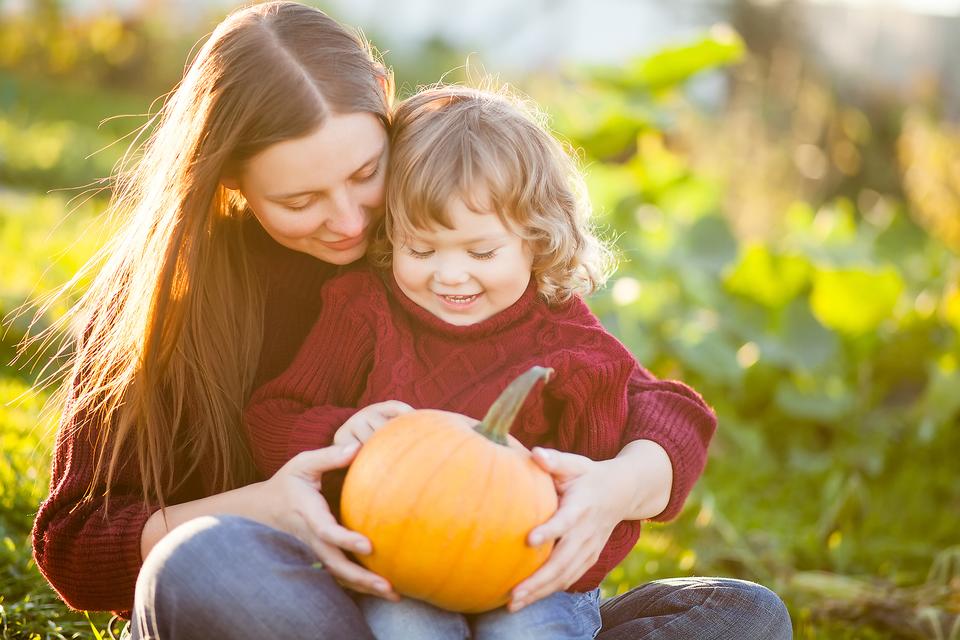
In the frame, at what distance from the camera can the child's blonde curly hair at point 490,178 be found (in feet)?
6.12

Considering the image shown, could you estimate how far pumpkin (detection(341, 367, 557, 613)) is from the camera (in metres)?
1.62

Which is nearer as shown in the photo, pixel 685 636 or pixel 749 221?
pixel 685 636

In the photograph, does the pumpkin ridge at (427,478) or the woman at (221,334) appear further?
the woman at (221,334)

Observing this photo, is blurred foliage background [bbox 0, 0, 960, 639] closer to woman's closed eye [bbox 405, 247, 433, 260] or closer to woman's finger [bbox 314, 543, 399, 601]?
woman's closed eye [bbox 405, 247, 433, 260]

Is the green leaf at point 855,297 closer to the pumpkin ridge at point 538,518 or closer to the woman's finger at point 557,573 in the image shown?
the woman's finger at point 557,573

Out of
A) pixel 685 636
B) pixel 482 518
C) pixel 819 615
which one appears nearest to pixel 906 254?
pixel 819 615

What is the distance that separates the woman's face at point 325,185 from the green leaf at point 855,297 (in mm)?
2792

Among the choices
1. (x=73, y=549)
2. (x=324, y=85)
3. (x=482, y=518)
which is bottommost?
(x=73, y=549)

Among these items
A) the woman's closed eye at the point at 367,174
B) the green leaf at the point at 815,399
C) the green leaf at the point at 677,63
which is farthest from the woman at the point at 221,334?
the green leaf at the point at 677,63

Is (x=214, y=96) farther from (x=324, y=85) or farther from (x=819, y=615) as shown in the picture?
(x=819, y=615)

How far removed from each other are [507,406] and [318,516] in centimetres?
36

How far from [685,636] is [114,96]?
10.5m

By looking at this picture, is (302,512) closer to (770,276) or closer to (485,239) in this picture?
(485,239)

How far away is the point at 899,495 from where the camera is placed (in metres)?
3.98
